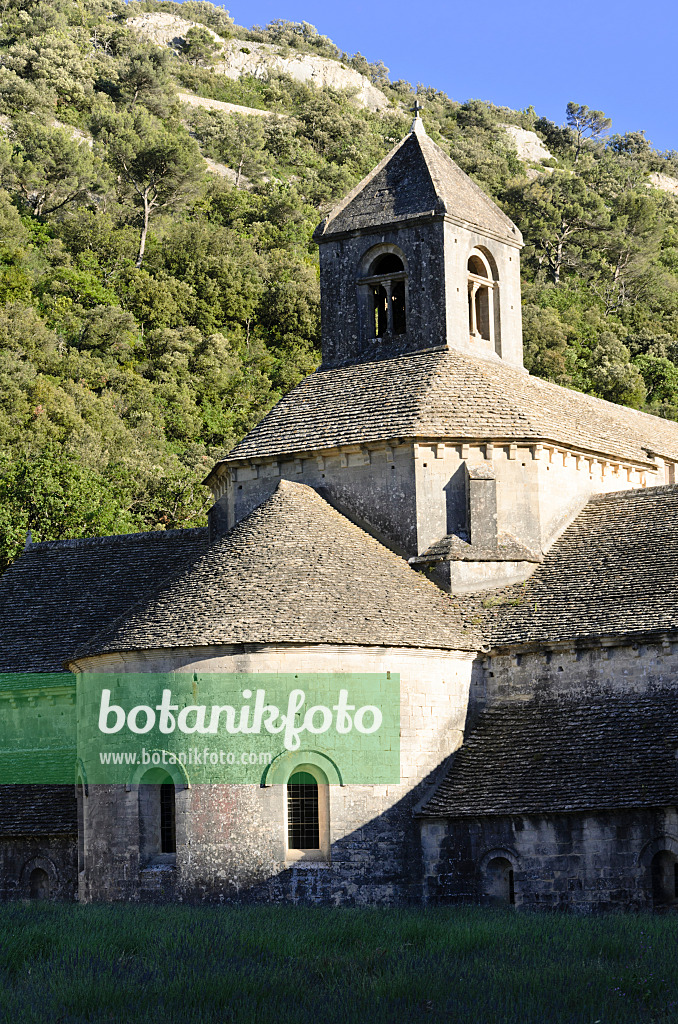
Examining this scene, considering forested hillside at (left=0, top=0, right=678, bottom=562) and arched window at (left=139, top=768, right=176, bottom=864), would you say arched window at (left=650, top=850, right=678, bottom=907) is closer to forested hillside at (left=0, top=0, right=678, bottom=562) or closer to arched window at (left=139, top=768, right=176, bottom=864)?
arched window at (left=139, top=768, right=176, bottom=864)

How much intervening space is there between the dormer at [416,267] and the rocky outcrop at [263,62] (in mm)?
91248

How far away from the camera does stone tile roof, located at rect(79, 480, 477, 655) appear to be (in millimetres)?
23344

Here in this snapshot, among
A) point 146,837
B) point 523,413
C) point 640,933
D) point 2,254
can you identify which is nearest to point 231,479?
point 523,413

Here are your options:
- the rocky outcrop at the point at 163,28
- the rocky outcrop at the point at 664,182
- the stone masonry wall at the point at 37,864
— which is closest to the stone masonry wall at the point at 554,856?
the stone masonry wall at the point at 37,864

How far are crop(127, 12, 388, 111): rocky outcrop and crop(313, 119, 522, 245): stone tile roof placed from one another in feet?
297

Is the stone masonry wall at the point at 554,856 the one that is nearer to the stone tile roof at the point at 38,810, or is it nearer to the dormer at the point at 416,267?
the stone tile roof at the point at 38,810

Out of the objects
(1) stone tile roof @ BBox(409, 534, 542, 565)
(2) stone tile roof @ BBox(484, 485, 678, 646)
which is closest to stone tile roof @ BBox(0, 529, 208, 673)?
(1) stone tile roof @ BBox(409, 534, 542, 565)

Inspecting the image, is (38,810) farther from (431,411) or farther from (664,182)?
(664,182)

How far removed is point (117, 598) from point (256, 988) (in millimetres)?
18079

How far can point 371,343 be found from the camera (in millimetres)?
31203

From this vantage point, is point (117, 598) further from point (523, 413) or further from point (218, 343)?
point (218, 343)

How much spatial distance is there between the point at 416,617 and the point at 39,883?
379 inches

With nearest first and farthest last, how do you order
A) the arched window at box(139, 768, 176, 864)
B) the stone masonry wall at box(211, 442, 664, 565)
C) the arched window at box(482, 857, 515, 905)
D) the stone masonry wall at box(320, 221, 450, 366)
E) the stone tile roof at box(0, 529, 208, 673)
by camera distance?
the arched window at box(482, 857, 515, 905) < the arched window at box(139, 768, 176, 864) < the stone masonry wall at box(211, 442, 664, 565) < the stone tile roof at box(0, 529, 208, 673) < the stone masonry wall at box(320, 221, 450, 366)

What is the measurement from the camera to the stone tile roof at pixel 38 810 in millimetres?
26922
